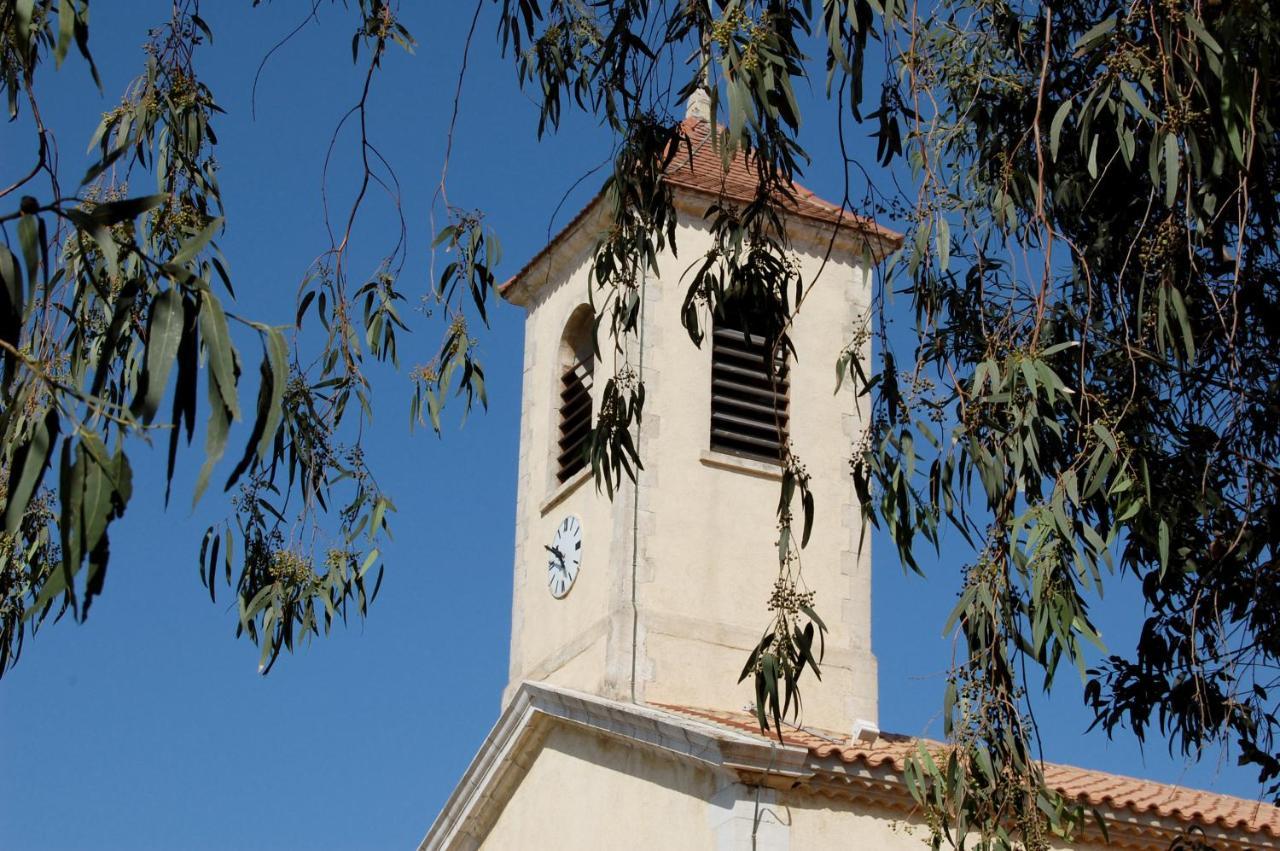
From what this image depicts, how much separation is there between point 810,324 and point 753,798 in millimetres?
6382

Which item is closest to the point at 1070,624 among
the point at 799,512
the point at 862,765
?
the point at 862,765

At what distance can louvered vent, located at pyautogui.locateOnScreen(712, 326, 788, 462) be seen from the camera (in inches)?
718

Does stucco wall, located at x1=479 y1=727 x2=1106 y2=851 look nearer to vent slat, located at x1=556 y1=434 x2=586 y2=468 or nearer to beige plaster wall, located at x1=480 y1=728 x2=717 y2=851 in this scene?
beige plaster wall, located at x1=480 y1=728 x2=717 y2=851

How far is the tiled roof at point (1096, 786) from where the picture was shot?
539 inches

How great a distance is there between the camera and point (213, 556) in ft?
24.1

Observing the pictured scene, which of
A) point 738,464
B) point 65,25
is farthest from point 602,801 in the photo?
point 65,25

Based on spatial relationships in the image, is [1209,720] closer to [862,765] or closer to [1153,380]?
[1153,380]

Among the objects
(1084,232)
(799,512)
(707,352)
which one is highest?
(707,352)

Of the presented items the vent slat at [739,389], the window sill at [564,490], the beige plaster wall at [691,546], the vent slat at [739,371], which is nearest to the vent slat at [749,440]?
the beige plaster wall at [691,546]

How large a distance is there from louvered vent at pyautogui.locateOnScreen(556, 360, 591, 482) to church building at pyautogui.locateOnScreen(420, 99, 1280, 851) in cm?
2

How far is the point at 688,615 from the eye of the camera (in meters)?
17.1

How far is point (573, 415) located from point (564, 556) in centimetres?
156

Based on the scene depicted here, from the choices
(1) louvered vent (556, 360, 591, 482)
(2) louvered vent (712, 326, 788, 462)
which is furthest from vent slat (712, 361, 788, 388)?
(1) louvered vent (556, 360, 591, 482)

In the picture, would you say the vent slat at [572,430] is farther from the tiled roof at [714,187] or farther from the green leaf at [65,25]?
the green leaf at [65,25]
